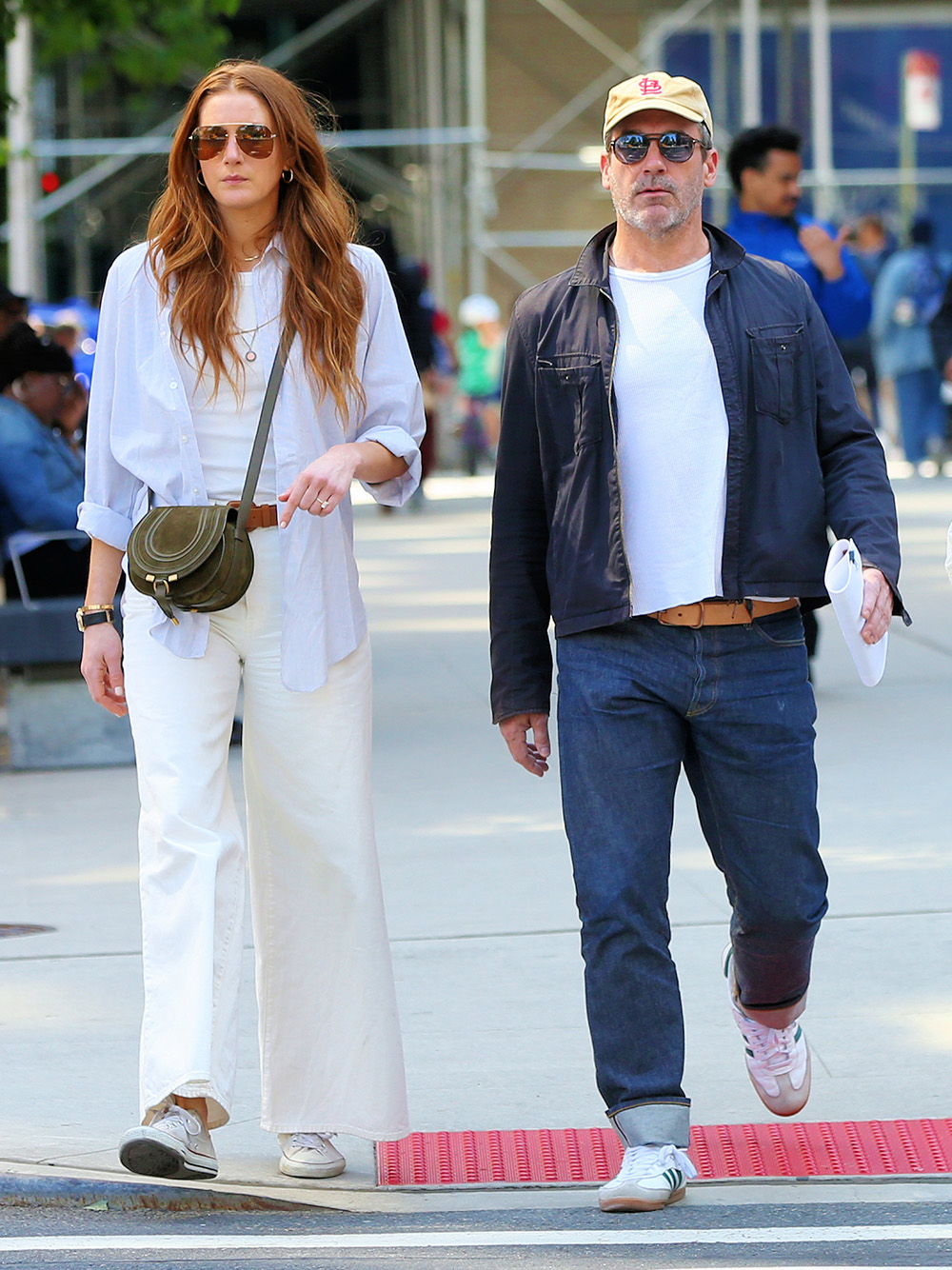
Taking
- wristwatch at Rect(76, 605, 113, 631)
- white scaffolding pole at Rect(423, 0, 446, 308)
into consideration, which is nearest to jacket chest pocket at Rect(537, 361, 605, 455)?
wristwatch at Rect(76, 605, 113, 631)

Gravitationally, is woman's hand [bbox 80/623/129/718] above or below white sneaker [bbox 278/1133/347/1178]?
above

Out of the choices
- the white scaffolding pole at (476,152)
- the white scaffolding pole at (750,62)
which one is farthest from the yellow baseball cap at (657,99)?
the white scaffolding pole at (750,62)

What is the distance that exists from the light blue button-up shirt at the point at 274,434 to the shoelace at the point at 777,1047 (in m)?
1.09

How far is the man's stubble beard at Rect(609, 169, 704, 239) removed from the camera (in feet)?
13.1

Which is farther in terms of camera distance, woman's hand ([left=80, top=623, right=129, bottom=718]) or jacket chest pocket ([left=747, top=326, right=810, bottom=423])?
woman's hand ([left=80, top=623, right=129, bottom=718])

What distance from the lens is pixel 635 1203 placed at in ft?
13.1

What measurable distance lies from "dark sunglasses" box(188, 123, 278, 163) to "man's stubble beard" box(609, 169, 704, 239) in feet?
2.11

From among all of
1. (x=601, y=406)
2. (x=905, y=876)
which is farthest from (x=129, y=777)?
(x=601, y=406)

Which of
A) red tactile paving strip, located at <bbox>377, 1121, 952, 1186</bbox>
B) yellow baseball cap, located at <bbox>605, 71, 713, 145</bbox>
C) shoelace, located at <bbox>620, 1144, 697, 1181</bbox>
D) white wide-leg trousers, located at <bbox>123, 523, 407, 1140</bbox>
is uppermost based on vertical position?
yellow baseball cap, located at <bbox>605, 71, 713, 145</bbox>

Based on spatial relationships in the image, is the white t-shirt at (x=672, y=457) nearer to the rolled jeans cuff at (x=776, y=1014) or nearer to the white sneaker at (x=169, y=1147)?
the rolled jeans cuff at (x=776, y=1014)

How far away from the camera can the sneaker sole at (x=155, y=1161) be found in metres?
3.90

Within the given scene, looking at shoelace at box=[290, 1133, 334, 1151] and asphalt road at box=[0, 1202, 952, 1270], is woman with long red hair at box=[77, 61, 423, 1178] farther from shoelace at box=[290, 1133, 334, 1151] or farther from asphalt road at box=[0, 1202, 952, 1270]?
asphalt road at box=[0, 1202, 952, 1270]

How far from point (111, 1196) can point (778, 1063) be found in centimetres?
128

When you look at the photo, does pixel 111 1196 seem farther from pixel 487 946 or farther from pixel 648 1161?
pixel 487 946
